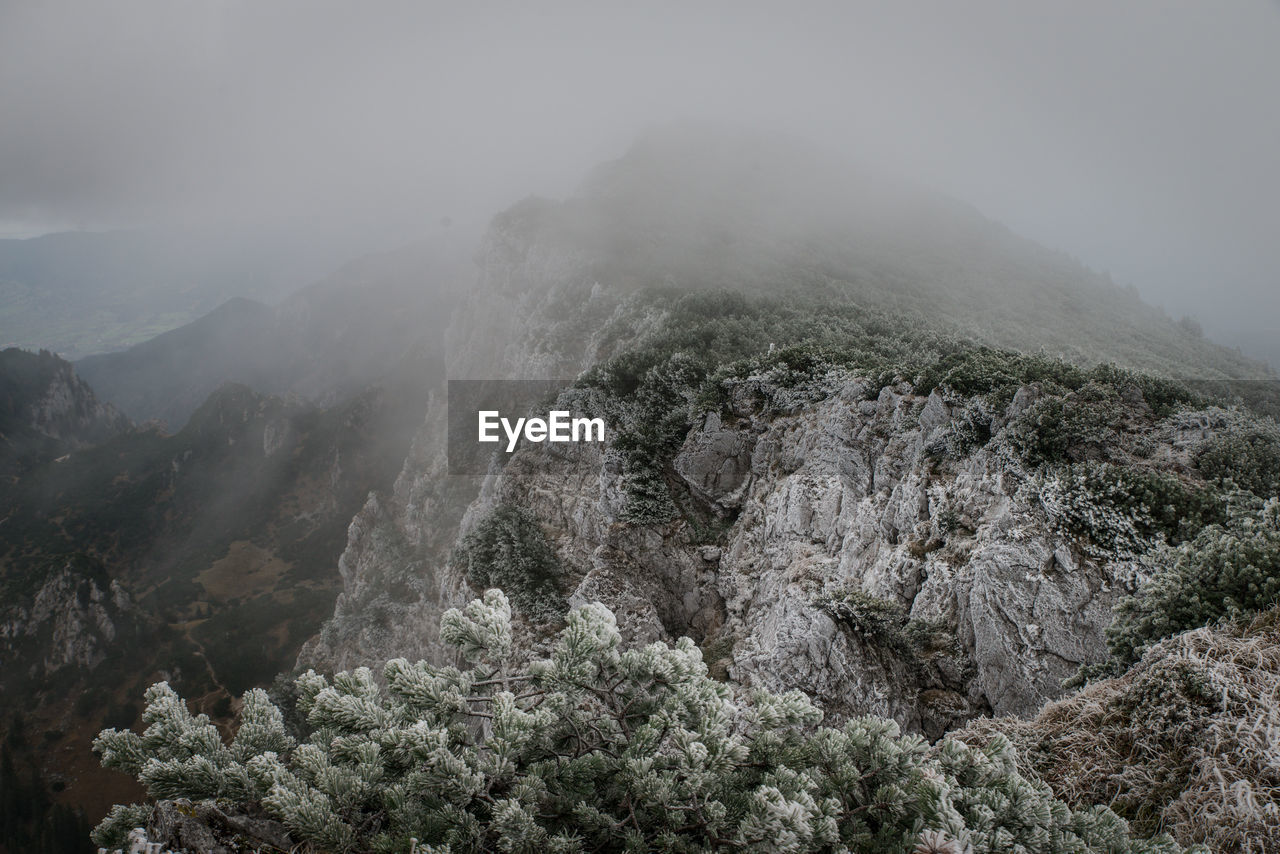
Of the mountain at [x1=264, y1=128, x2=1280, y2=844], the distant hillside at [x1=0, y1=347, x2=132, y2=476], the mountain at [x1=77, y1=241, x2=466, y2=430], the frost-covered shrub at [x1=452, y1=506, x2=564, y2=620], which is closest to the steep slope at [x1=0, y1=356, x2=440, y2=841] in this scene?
the distant hillside at [x1=0, y1=347, x2=132, y2=476]

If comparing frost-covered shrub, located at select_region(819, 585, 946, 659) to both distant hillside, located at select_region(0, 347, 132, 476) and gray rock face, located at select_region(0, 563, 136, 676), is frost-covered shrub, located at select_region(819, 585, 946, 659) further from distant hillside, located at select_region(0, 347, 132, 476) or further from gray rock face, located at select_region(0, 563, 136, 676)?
distant hillside, located at select_region(0, 347, 132, 476)

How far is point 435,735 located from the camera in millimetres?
3449

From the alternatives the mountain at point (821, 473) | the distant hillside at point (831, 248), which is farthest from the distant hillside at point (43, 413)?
the distant hillside at point (831, 248)

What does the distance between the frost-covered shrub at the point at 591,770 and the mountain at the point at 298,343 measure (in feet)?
410

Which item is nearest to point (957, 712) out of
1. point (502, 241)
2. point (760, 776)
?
point (760, 776)

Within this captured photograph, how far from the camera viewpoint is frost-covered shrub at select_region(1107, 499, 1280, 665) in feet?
18.6

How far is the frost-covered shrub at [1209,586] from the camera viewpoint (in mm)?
5680

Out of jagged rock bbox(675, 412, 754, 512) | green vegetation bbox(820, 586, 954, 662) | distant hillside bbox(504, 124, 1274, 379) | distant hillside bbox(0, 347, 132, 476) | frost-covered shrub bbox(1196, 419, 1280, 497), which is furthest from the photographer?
distant hillside bbox(0, 347, 132, 476)

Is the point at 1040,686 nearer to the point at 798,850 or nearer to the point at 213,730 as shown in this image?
the point at 798,850

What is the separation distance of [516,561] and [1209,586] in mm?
16454

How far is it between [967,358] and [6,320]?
296 m

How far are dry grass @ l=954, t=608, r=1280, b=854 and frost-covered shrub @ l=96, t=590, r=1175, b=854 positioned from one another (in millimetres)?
1249

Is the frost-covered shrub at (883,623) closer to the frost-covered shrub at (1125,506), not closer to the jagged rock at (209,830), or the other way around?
the frost-covered shrub at (1125,506)

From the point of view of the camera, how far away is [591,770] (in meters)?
3.81
